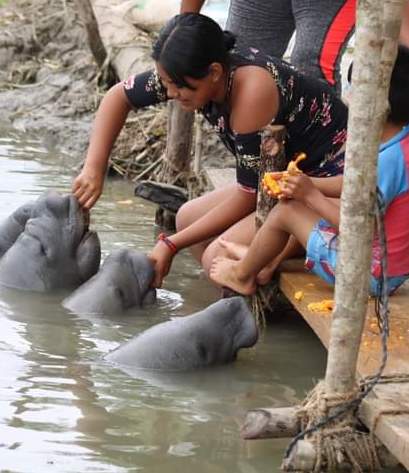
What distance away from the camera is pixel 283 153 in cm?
501

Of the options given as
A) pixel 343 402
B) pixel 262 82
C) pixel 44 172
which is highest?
pixel 262 82

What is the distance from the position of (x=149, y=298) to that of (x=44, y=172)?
316 cm

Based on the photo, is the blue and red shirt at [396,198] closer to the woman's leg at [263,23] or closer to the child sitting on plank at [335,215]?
the child sitting on plank at [335,215]

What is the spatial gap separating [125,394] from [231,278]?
87cm

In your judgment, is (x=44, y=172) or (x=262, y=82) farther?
(x=44, y=172)

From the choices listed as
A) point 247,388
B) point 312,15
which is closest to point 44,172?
point 312,15

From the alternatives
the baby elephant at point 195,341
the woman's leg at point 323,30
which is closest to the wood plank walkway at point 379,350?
the baby elephant at point 195,341

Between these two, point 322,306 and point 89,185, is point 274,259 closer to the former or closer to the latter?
point 322,306

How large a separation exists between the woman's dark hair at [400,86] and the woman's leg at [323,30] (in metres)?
1.23

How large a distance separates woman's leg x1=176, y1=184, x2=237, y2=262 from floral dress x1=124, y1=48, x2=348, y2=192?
392 mm

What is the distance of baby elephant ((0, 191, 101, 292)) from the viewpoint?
583cm

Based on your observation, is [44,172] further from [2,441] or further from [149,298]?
[2,441]

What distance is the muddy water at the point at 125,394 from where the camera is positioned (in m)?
3.93

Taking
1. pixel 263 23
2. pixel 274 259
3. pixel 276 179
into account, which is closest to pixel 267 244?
pixel 274 259
